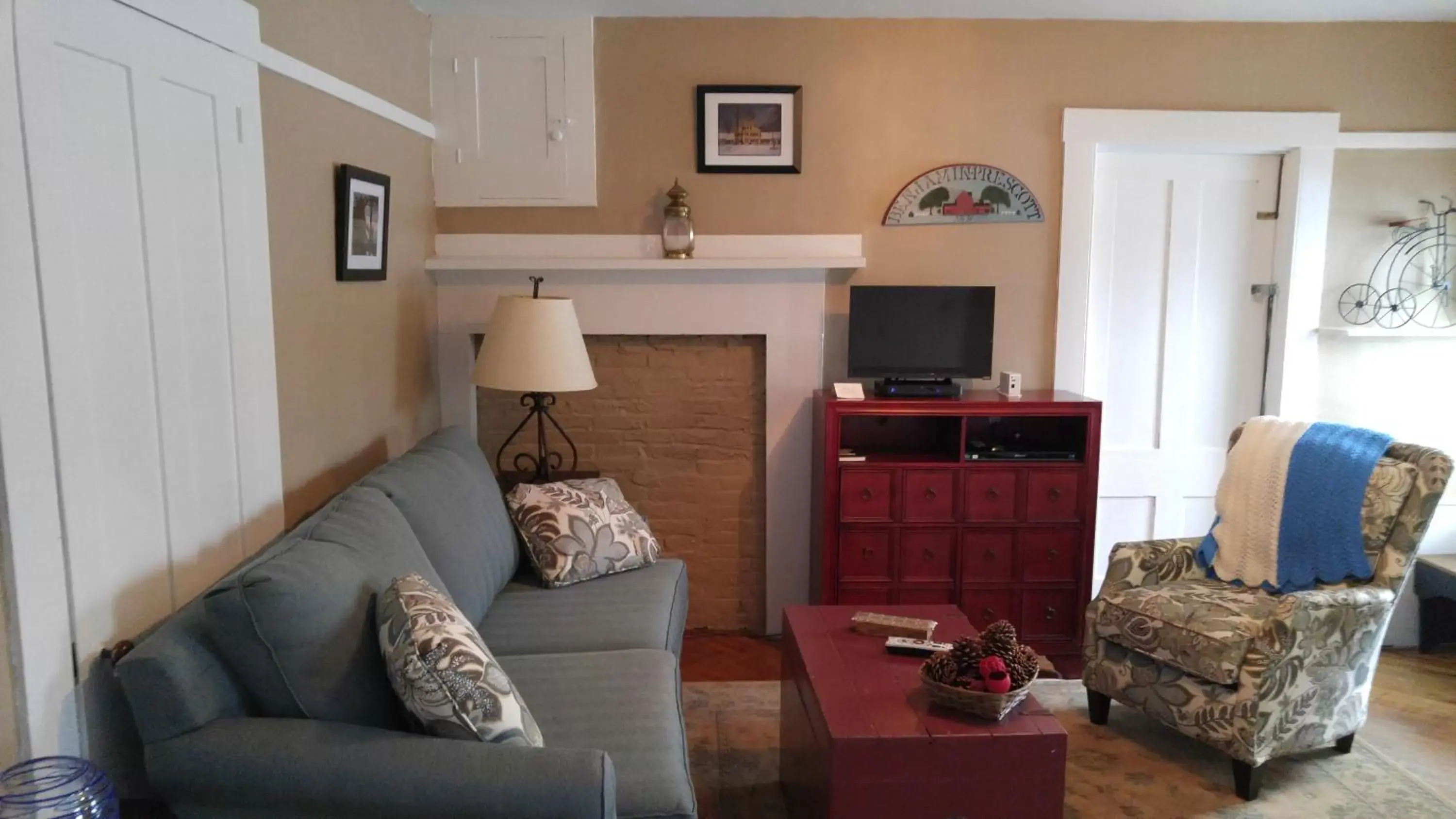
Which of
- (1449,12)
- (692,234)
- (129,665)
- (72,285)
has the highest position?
(1449,12)

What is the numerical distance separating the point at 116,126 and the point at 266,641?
3.14 ft

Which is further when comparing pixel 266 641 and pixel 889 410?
pixel 889 410

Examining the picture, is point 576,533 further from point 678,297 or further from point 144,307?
point 144,307

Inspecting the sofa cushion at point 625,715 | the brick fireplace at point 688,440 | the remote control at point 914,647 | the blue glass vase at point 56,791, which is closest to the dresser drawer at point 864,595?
the brick fireplace at point 688,440

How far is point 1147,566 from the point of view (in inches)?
118

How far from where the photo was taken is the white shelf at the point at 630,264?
3.38 meters

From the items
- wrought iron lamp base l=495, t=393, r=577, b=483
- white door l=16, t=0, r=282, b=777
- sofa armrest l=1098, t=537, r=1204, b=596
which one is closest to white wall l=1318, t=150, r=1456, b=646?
sofa armrest l=1098, t=537, r=1204, b=596

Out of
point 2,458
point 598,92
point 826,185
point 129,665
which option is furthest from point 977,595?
point 2,458

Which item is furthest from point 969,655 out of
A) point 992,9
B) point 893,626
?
point 992,9

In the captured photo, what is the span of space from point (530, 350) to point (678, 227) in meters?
0.80

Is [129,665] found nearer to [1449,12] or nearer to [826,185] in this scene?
[826,185]

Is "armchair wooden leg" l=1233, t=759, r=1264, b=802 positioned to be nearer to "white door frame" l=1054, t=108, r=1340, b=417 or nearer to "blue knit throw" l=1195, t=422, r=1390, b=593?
"blue knit throw" l=1195, t=422, r=1390, b=593

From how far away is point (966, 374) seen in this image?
3434 millimetres

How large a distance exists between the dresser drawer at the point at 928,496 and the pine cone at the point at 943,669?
1.25 meters
